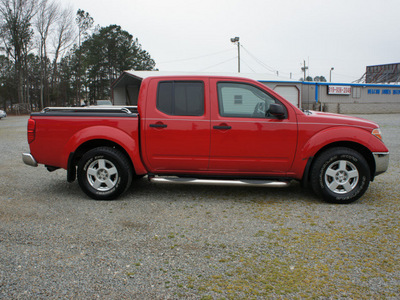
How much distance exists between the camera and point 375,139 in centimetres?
489

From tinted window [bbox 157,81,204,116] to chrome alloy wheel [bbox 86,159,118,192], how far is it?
1140mm

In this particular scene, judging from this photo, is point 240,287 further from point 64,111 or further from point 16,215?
point 64,111

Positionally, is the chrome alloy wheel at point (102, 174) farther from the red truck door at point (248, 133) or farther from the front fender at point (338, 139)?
the front fender at point (338, 139)

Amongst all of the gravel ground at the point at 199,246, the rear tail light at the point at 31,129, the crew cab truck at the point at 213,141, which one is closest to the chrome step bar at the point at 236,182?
the crew cab truck at the point at 213,141

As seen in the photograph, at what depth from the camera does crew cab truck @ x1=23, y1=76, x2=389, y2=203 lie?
4852 millimetres

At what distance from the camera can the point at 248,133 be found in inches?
191

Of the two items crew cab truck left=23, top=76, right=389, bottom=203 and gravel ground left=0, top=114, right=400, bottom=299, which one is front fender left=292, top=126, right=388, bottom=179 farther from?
gravel ground left=0, top=114, right=400, bottom=299

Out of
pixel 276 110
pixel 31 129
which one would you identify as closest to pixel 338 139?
pixel 276 110

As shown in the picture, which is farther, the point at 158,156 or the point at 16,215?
the point at 158,156

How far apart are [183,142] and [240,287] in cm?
260

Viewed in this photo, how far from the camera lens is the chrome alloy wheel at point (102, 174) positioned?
505 cm

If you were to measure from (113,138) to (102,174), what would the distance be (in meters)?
0.58

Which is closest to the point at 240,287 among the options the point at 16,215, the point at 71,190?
the point at 16,215

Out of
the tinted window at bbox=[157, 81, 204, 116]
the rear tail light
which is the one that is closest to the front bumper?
the tinted window at bbox=[157, 81, 204, 116]
